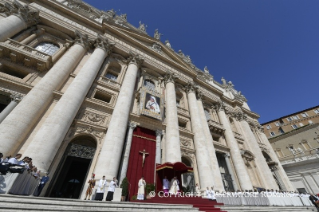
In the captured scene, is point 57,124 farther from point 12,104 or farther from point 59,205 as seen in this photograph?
point 59,205

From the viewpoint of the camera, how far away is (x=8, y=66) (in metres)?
9.82

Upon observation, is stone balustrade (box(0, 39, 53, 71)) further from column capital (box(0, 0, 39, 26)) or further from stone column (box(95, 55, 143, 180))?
stone column (box(95, 55, 143, 180))

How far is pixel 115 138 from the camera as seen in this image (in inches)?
374

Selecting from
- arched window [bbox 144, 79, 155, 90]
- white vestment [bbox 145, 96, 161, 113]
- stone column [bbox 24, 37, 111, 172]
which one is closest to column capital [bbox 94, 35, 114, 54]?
stone column [bbox 24, 37, 111, 172]

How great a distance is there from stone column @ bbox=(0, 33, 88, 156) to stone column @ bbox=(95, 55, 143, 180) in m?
4.03

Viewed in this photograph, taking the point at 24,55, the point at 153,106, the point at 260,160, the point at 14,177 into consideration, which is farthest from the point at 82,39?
the point at 260,160

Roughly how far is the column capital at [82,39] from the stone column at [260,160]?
77.4 ft

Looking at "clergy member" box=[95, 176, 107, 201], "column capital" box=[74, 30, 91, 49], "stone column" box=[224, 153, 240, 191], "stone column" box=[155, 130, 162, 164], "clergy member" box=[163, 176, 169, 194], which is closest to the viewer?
"clergy member" box=[95, 176, 107, 201]

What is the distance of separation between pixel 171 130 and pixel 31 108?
32.3ft

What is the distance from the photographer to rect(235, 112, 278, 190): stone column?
54.6 ft

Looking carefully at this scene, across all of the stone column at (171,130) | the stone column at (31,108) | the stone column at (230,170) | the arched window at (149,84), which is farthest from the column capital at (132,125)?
the stone column at (230,170)

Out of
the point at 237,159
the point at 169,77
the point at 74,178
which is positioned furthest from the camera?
the point at 169,77

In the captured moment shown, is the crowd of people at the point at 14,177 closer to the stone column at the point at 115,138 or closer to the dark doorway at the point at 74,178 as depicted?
the stone column at the point at 115,138

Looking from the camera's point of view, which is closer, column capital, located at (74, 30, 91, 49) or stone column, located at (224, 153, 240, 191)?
column capital, located at (74, 30, 91, 49)
